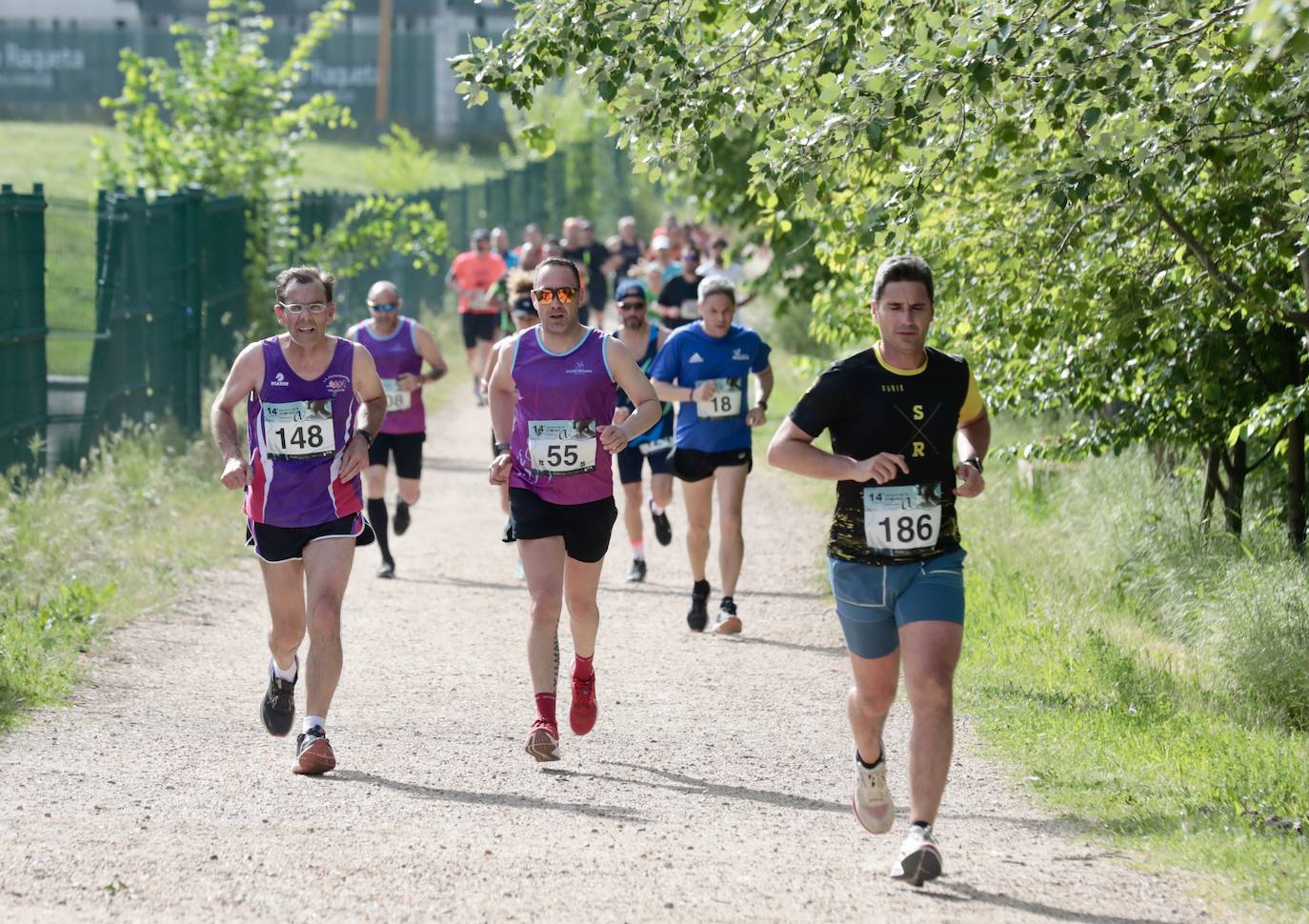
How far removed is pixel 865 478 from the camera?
19.0 feet

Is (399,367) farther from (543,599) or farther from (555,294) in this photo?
(543,599)

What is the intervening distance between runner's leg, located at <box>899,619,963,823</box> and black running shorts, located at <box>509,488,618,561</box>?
2080 millimetres

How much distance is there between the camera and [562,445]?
298 inches

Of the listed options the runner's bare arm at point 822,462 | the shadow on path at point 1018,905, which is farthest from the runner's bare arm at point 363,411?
the shadow on path at point 1018,905

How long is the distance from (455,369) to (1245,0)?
2182cm

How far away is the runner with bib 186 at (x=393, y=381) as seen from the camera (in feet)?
40.8

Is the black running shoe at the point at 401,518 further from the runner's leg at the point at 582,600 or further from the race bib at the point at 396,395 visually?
the runner's leg at the point at 582,600

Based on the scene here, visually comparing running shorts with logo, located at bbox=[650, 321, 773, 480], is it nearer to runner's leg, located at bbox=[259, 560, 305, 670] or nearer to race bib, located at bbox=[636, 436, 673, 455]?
race bib, located at bbox=[636, 436, 673, 455]

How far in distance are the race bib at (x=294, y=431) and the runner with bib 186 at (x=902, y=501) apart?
7.25 feet

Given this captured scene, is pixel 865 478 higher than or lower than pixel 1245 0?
lower

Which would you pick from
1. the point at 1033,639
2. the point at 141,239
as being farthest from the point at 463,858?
the point at 141,239

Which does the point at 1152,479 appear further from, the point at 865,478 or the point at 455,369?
the point at 455,369

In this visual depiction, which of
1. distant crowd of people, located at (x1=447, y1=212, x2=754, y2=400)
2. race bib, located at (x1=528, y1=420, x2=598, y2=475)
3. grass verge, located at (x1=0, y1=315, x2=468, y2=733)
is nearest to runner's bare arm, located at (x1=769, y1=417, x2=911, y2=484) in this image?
race bib, located at (x1=528, y1=420, x2=598, y2=475)

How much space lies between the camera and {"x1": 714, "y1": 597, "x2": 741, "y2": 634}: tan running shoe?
10.6 metres
